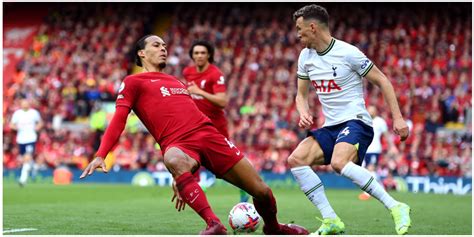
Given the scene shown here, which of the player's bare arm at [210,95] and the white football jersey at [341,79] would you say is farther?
the player's bare arm at [210,95]

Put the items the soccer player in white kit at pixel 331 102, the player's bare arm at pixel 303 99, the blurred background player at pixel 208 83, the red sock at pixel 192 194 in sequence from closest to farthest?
the red sock at pixel 192 194, the soccer player in white kit at pixel 331 102, the player's bare arm at pixel 303 99, the blurred background player at pixel 208 83

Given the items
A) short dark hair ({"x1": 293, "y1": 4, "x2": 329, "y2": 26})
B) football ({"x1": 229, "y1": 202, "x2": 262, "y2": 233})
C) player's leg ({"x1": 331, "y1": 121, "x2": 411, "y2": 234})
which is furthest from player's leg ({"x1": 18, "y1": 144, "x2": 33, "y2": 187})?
player's leg ({"x1": 331, "y1": 121, "x2": 411, "y2": 234})

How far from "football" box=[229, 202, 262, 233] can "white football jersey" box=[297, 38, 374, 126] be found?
4.10 feet

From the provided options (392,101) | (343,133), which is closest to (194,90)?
(343,133)

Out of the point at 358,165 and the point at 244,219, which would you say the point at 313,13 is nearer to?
the point at 358,165

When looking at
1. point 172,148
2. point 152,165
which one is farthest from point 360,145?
point 152,165

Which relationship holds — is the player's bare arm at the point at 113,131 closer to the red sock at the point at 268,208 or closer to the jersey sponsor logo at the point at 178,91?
the jersey sponsor logo at the point at 178,91

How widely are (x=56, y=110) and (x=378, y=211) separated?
19069 millimetres

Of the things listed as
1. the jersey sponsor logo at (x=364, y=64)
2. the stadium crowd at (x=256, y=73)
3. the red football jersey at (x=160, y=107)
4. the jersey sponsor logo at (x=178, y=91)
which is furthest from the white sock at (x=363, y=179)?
the stadium crowd at (x=256, y=73)

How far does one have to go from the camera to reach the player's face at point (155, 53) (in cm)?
859

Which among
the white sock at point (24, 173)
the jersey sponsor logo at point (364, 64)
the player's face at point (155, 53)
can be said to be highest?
the player's face at point (155, 53)

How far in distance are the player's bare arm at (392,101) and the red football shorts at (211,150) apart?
4.96 ft

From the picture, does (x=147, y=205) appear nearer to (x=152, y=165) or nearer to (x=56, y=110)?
(x=152, y=165)

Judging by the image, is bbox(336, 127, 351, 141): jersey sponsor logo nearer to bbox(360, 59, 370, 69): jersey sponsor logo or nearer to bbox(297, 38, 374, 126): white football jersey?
bbox(297, 38, 374, 126): white football jersey
